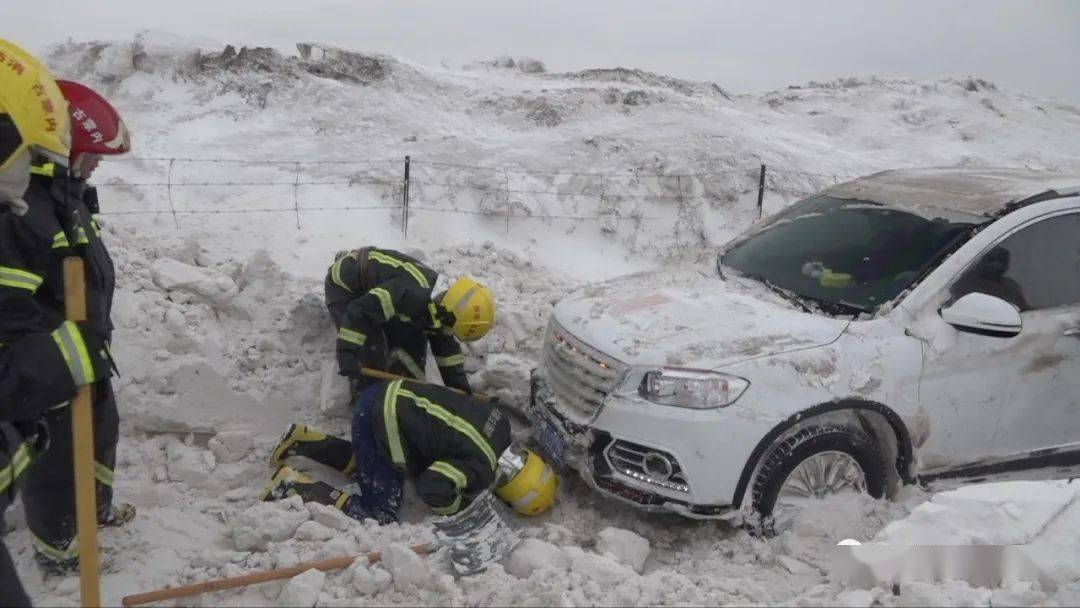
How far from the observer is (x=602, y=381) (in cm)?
364

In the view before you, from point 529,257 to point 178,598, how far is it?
6.08 meters

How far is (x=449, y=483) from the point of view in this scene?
373cm

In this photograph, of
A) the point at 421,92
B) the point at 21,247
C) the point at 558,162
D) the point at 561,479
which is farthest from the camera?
the point at 421,92

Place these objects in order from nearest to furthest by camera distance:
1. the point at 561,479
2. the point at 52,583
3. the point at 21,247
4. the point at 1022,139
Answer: the point at 21,247, the point at 52,583, the point at 561,479, the point at 1022,139

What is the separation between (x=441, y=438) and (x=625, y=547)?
3.43 feet

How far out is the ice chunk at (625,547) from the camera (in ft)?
11.1

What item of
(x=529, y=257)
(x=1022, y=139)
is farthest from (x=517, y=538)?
(x=1022, y=139)

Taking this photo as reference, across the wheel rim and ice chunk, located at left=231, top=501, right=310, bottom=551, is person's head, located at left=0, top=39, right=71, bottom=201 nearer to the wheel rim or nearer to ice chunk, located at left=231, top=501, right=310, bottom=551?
ice chunk, located at left=231, top=501, right=310, bottom=551

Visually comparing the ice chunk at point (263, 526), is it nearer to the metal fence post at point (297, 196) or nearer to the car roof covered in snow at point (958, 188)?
the car roof covered in snow at point (958, 188)

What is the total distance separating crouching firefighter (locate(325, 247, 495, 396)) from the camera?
Answer: 15.0 feet

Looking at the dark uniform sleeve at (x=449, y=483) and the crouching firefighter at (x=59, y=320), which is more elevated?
the crouching firefighter at (x=59, y=320)

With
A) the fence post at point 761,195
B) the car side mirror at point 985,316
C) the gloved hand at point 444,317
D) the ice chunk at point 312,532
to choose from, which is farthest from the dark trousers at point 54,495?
the fence post at point 761,195

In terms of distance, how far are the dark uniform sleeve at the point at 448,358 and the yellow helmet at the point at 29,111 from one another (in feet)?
8.40

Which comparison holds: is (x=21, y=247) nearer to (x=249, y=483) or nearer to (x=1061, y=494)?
(x=249, y=483)
